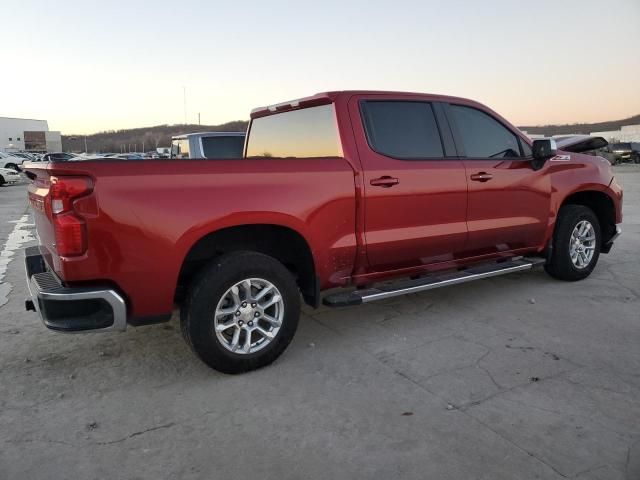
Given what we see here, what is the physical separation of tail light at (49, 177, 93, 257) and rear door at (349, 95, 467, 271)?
198cm

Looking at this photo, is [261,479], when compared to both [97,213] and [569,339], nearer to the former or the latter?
[97,213]

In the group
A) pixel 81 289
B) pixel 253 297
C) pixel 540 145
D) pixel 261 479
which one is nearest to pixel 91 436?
pixel 81 289

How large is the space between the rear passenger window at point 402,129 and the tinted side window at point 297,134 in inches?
11.4

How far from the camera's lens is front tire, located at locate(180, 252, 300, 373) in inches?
136

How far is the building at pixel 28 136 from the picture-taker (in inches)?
4663

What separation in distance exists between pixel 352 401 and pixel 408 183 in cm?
184

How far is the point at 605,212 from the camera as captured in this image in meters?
6.18

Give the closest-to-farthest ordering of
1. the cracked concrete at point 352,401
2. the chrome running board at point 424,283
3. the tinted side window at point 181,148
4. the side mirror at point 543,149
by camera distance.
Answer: the cracked concrete at point 352,401
the chrome running board at point 424,283
the side mirror at point 543,149
the tinted side window at point 181,148

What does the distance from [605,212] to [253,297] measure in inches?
179

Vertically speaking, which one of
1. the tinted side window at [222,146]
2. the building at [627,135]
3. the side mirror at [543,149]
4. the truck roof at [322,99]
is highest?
the building at [627,135]

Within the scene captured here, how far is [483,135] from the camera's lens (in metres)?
5.05

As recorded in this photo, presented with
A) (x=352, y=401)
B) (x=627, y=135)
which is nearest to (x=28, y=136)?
(x=627, y=135)

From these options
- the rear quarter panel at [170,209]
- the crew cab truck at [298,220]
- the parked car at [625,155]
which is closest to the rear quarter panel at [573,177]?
the crew cab truck at [298,220]

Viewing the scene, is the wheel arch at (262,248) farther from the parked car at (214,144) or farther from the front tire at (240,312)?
the parked car at (214,144)
